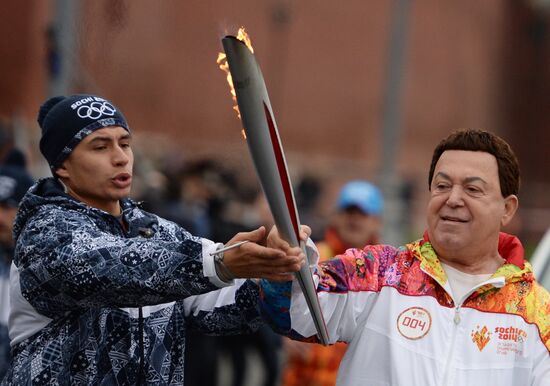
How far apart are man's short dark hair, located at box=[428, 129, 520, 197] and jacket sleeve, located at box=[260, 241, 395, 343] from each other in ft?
1.27

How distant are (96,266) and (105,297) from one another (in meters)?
0.09

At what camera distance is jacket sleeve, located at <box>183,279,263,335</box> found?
3.48 meters

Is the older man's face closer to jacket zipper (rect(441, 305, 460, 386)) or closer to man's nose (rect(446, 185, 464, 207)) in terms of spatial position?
man's nose (rect(446, 185, 464, 207))

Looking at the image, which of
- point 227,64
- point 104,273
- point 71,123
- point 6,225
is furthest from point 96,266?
point 6,225

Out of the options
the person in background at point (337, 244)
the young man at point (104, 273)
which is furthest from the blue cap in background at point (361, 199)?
the young man at point (104, 273)

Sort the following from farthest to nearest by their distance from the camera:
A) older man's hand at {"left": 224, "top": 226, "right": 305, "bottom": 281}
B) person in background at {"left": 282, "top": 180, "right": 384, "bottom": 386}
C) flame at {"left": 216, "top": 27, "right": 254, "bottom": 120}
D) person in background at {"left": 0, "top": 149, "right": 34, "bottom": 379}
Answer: person in background at {"left": 282, "top": 180, "right": 384, "bottom": 386}, person in background at {"left": 0, "top": 149, "right": 34, "bottom": 379}, older man's hand at {"left": 224, "top": 226, "right": 305, "bottom": 281}, flame at {"left": 216, "top": 27, "right": 254, "bottom": 120}

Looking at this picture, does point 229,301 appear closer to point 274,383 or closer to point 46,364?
point 46,364

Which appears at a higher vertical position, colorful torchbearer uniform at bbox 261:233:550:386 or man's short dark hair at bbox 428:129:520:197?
man's short dark hair at bbox 428:129:520:197

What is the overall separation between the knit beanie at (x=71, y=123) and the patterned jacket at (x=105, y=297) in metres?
0.11

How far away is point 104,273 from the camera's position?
9.90 ft

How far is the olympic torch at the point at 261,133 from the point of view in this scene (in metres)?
2.72

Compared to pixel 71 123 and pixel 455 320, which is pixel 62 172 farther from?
pixel 455 320

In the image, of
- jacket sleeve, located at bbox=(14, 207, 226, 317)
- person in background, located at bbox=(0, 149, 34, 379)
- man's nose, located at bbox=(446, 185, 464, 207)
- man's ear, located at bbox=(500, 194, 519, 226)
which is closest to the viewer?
jacket sleeve, located at bbox=(14, 207, 226, 317)

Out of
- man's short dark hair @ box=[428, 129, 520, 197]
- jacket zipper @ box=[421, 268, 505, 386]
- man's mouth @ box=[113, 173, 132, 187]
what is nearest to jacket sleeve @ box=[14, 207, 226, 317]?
man's mouth @ box=[113, 173, 132, 187]
